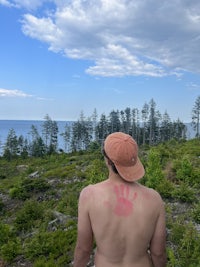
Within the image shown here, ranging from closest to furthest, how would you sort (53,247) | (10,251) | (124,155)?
(124,155) → (53,247) → (10,251)

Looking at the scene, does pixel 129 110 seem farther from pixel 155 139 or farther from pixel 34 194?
pixel 34 194

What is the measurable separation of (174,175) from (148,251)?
11.0 metres

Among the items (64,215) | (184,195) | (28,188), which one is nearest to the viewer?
(64,215)

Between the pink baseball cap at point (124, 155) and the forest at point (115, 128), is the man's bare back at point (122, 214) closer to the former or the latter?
the pink baseball cap at point (124, 155)

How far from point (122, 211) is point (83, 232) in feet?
1.46

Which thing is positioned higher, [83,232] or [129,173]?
[129,173]

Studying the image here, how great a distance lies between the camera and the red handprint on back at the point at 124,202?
2779mm

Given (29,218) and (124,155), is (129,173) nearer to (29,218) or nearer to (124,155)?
(124,155)

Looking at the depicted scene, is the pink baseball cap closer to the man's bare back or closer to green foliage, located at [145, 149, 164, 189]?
the man's bare back

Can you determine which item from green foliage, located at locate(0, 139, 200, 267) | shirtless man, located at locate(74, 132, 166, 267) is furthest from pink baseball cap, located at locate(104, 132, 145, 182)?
green foliage, located at locate(0, 139, 200, 267)

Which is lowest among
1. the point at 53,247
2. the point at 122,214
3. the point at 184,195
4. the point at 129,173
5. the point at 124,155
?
the point at 53,247

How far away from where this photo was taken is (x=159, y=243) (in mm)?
2938

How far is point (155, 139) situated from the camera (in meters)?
99.3

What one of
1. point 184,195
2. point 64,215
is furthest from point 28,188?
point 184,195
